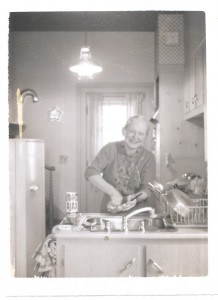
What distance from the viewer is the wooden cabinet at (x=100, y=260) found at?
1643mm

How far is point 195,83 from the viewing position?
289cm

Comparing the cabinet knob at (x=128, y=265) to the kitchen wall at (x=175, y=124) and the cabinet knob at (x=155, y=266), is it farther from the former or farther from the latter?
the kitchen wall at (x=175, y=124)

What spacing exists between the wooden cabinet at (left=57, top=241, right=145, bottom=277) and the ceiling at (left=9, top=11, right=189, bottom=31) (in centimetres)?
269

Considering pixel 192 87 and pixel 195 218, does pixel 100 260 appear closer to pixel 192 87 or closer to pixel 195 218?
pixel 195 218

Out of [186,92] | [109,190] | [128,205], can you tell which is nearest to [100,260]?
[128,205]

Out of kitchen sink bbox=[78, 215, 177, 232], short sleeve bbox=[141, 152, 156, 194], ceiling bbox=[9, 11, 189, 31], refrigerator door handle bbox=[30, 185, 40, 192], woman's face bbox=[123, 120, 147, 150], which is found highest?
ceiling bbox=[9, 11, 189, 31]

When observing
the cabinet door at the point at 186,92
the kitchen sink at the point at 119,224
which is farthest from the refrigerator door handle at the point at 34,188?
the cabinet door at the point at 186,92

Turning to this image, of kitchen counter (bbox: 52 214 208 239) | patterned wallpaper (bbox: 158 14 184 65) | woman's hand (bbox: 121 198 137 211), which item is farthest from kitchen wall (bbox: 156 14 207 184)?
kitchen counter (bbox: 52 214 208 239)

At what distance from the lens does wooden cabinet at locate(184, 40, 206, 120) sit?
2.58m

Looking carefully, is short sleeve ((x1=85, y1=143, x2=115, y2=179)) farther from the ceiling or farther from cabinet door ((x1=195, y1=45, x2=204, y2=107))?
the ceiling

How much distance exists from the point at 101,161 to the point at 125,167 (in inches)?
6.9
